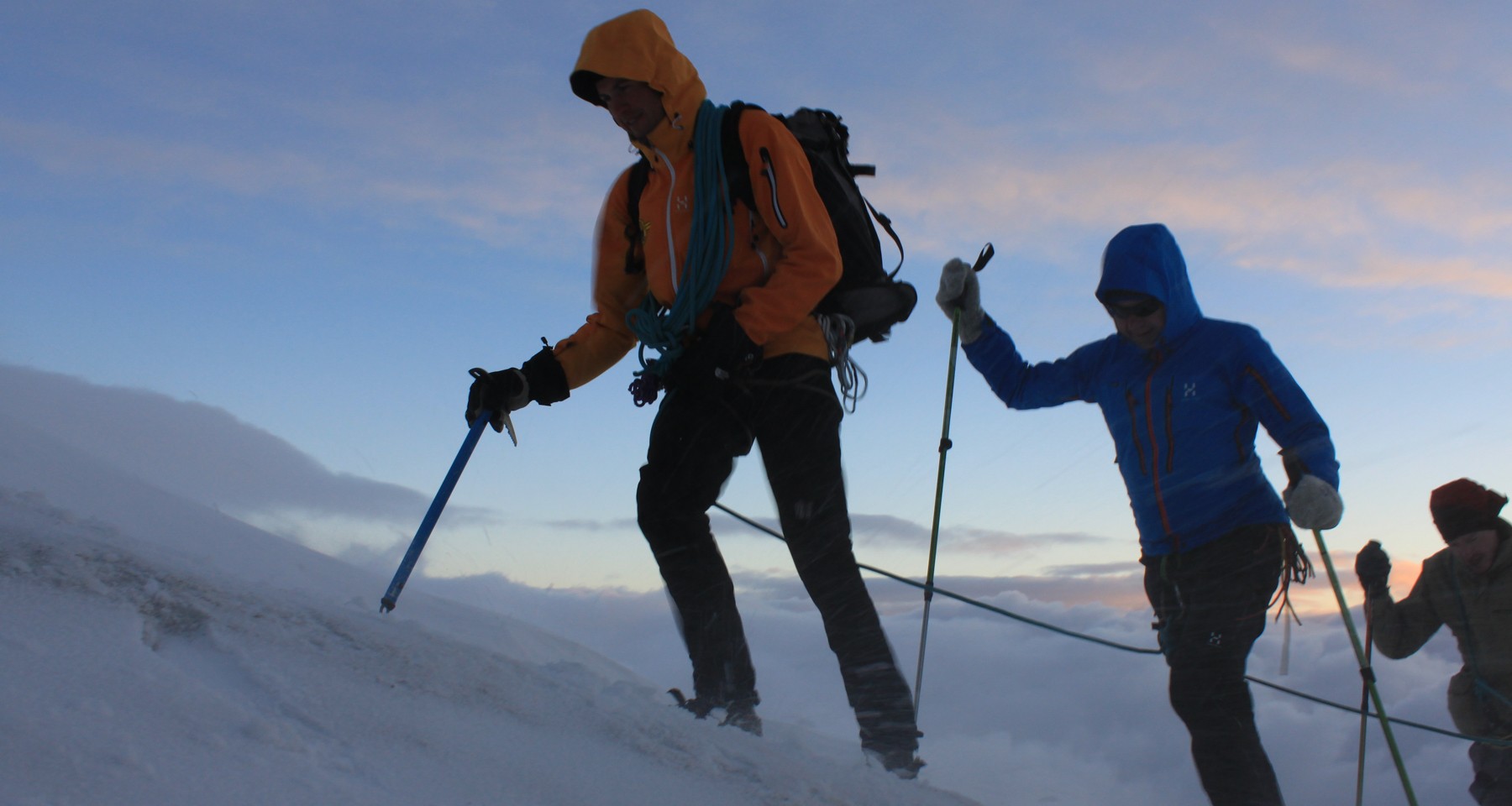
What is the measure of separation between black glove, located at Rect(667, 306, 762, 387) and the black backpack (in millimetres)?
392

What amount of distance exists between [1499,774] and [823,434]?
3.46 metres

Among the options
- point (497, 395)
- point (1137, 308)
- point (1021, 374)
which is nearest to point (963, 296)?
point (1021, 374)

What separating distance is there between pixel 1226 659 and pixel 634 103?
2423 millimetres

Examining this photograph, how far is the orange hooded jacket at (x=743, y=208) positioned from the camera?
2980 millimetres

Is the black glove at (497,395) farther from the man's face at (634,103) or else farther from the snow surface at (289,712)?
the man's face at (634,103)

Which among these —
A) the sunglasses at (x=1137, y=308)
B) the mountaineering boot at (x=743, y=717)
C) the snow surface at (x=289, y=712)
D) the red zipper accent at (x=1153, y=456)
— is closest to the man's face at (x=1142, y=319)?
the sunglasses at (x=1137, y=308)

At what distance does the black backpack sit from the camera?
3.28 metres

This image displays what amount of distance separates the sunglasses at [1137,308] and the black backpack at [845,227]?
Answer: 2.42ft

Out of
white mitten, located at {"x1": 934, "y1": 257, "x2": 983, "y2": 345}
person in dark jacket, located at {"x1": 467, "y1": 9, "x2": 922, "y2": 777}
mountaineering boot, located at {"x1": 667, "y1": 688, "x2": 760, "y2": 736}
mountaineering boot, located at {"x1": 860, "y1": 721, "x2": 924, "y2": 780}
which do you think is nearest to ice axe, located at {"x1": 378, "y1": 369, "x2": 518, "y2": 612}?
person in dark jacket, located at {"x1": 467, "y1": 9, "x2": 922, "y2": 777}

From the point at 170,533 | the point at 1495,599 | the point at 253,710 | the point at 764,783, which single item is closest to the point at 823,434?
the point at 764,783

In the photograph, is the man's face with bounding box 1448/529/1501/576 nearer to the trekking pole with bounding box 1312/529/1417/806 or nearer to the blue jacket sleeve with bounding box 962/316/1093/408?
the trekking pole with bounding box 1312/529/1417/806

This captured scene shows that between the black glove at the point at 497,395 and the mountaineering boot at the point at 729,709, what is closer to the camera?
the mountaineering boot at the point at 729,709

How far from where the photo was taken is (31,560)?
90.4 inches

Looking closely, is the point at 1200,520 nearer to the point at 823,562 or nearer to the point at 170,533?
the point at 823,562
